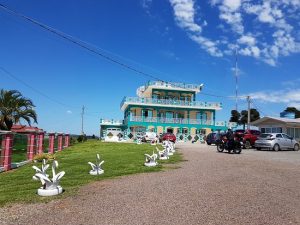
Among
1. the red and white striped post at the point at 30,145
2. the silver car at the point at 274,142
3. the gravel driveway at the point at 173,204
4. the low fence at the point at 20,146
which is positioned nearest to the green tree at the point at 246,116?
the silver car at the point at 274,142

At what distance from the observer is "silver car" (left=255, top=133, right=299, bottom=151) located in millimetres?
31234

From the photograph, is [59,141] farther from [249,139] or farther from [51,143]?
[249,139]

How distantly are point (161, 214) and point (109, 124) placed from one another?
192 ft

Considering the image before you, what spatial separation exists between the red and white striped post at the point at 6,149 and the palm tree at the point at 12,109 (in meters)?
19.5

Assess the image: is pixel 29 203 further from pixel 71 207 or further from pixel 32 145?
pixel 32 145

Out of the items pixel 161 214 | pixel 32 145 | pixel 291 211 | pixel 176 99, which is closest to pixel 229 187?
pixel 291 211

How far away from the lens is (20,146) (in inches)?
722

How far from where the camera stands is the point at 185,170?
46.2 ft

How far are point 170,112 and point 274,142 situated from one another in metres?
32.2

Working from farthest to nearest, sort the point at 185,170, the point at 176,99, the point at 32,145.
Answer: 1. the point at 176,99
2. the point at 32,145
3. the point at 185,170

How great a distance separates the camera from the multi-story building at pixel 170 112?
5988cm

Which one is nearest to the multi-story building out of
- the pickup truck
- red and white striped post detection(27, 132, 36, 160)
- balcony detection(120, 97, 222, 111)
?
balcony detection(120, 97, 222, 111)

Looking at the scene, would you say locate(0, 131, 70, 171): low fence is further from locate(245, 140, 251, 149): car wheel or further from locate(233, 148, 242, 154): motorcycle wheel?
locate(245, 140, 251, 149): car wheel

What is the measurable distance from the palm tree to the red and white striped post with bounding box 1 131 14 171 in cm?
1947
